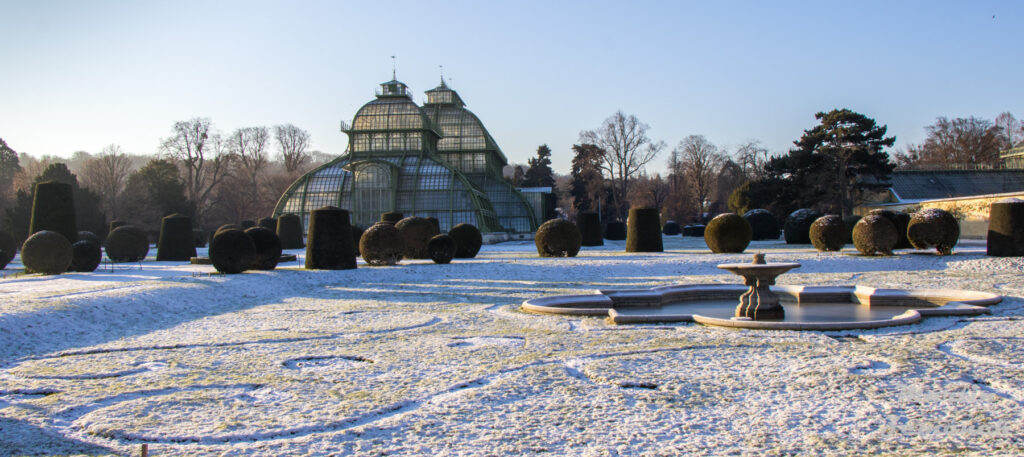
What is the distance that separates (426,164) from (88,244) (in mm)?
25539

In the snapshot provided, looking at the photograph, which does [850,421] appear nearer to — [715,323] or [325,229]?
[715,323]

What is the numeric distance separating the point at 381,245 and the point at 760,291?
45.2ft

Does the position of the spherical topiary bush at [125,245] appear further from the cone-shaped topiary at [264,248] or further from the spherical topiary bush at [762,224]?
the spherical topiary bush at [762,224]

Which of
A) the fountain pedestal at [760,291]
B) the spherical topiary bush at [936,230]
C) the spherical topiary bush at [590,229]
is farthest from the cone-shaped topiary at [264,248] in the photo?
the spherical topiary bush at [936,230]

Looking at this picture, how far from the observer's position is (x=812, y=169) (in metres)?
41.5

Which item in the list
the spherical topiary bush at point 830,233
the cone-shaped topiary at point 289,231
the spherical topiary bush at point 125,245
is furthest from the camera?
the cone-shaped topiary at point 289,231

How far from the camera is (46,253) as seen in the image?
62.5ft

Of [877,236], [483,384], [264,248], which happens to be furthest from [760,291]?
[264,248]

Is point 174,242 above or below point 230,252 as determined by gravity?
above

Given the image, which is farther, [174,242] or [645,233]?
[174,242]

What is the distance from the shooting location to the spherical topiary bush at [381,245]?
70.3ft

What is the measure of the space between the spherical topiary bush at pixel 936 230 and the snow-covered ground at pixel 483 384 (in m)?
10.9

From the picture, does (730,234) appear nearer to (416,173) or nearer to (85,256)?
(85,256)

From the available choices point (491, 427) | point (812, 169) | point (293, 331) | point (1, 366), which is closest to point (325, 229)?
point (293, 331)
